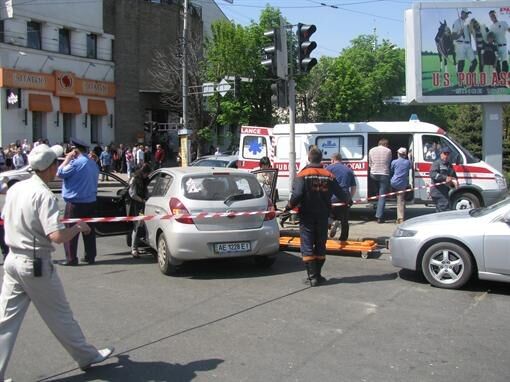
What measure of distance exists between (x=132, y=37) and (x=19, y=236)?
34.9 meters

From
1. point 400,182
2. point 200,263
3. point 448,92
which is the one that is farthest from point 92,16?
point 200,263

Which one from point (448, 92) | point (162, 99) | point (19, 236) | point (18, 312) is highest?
point (162, 99)

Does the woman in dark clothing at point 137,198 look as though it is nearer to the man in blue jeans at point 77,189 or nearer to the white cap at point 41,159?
the man in blue jeans at point 77,189

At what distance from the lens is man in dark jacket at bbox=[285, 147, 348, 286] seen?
779 cm

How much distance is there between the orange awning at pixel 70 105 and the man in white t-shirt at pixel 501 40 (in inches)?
915

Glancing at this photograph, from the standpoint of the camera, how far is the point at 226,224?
8258mm

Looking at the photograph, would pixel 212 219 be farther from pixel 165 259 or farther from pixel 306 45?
pixel 306 45

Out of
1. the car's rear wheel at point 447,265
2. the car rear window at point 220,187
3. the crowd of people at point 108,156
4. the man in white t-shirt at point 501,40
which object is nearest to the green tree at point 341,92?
the crowd of people at point 108,156

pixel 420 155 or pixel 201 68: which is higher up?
pixel 201 68

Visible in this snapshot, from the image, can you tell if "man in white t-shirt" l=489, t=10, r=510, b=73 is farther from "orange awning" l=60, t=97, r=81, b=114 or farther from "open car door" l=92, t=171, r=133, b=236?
"orange awning" l=60, t=97, r=81, b=114

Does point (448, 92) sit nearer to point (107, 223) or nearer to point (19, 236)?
point (107, 223)

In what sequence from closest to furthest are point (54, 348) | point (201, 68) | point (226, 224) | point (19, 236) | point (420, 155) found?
point (19, 236) → point (54, 348) → point (226, 224) → point (420, 155) → point (201, 68)

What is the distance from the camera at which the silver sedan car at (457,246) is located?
7141 millimetres

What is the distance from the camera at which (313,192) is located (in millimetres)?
7828
